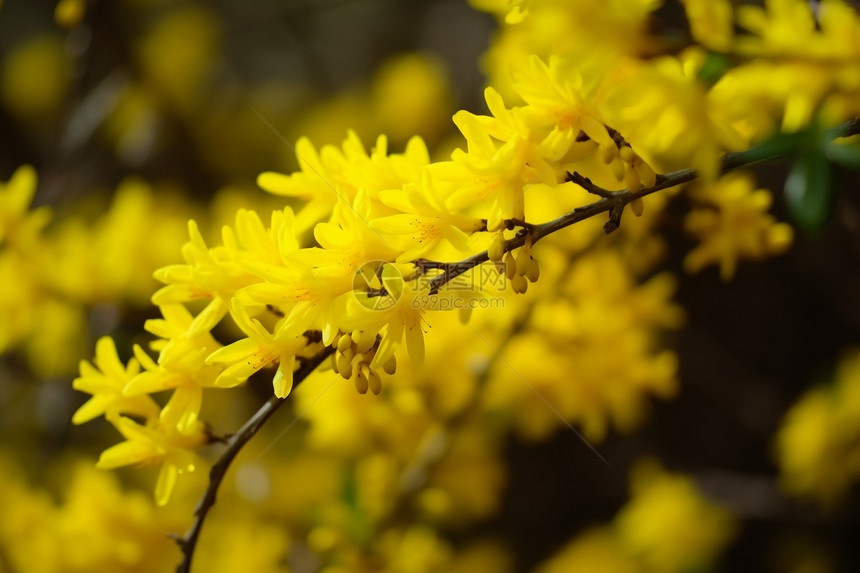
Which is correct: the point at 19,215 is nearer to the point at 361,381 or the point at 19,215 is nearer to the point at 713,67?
the point at 361,381

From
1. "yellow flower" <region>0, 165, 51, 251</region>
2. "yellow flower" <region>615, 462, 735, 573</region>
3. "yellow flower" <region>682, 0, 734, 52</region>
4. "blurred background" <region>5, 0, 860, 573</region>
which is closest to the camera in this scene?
"yellow flower" <region>682, 0, 734, 52</region>

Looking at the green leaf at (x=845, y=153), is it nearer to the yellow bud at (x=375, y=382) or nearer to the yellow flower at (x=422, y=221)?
the yellow flower at (x=422, y=221)

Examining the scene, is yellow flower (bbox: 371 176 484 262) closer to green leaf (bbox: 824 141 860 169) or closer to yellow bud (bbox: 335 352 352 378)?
yellow bud (bbox: 335 352 352 378)

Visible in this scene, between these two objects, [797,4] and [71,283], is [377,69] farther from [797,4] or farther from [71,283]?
[797,4]

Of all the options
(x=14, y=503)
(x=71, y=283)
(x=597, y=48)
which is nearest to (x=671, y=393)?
(x=597, y=48)

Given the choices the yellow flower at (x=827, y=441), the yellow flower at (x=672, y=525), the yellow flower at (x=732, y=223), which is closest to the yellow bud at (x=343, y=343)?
the yellow flower at (x=732, y=223)

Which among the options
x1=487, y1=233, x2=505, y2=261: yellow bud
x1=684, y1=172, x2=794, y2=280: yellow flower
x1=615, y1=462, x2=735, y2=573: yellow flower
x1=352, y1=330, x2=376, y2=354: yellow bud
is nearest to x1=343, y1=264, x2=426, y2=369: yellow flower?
x1=352, y1=330, x2=376, y2=354: yellow bud

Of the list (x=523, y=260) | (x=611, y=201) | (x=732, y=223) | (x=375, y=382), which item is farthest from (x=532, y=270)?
(x=732, y=223)
